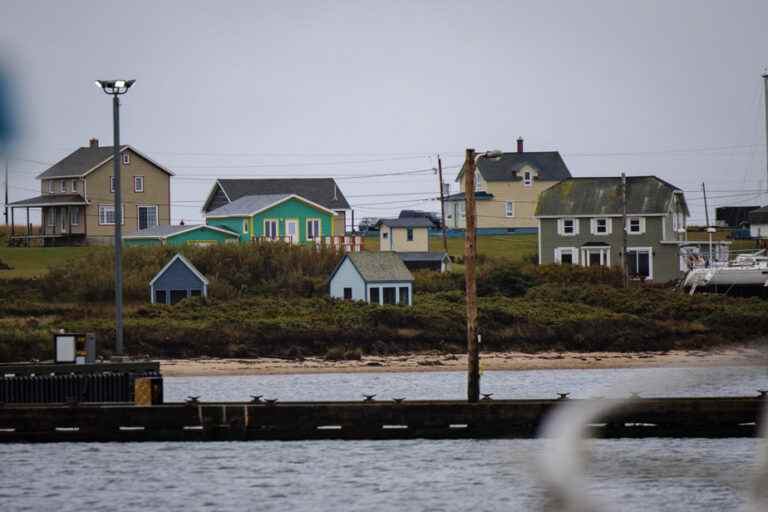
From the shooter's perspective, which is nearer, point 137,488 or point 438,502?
point 438,502

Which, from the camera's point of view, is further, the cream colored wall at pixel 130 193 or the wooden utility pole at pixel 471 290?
the cream colored wall at pixel 130 193

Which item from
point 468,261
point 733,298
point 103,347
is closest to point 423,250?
point 733,298

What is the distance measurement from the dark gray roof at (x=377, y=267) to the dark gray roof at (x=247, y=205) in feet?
89.4

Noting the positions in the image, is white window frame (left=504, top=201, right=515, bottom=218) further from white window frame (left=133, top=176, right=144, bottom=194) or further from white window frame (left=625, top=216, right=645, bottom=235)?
white window frame (left=133, top=176, right=144, bottom=194)

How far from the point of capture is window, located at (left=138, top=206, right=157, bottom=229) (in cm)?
12200

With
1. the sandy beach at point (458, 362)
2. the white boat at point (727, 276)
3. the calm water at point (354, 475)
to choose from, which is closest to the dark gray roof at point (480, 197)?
the white boat at point (727, 276)

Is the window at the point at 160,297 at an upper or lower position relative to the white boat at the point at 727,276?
lower

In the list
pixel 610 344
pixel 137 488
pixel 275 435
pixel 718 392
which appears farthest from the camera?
pixel 610 344

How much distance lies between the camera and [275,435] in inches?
1801

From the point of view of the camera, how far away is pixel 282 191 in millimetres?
128250

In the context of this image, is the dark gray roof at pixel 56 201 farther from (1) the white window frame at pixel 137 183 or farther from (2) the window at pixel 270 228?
(2) the window at pixel 270 228

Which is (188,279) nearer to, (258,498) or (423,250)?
(423,250)

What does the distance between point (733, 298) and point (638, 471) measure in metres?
47.9

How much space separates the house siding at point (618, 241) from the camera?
105 meters
